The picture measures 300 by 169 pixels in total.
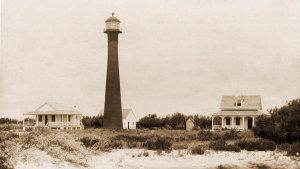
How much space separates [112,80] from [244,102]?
1228 cm

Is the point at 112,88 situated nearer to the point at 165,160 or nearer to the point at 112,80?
A: the point at 112,80

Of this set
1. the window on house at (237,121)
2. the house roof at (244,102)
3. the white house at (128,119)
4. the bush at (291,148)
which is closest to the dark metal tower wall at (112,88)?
the white house at (128,119)

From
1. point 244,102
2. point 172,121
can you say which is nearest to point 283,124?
point 244,102

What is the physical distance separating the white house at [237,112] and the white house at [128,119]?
1142cm

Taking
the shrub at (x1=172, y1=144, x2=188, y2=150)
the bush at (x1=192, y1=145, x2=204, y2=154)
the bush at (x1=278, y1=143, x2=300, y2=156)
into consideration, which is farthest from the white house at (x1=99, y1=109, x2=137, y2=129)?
the bush at (x1=192, y1=145, x2=204, y2=154)

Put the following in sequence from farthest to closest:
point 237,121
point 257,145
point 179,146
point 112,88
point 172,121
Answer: point 172,121
point 237,121
point 112,88
point 179,146
point 257,145

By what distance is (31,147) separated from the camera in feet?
71.0

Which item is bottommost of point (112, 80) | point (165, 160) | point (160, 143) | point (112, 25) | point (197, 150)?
point (165, 160)

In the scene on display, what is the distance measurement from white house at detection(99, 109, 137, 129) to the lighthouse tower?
9255mm

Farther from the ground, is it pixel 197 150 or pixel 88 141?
pixel 88 141

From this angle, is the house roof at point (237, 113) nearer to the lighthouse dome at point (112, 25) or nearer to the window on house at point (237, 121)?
the window on house at point (237, 121)

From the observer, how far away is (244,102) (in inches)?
1767

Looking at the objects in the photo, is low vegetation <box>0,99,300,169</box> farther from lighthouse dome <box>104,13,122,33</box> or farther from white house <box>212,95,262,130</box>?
lighthouse dome <box>104,13,122,33</box>

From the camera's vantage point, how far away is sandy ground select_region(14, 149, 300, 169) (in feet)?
63.2
